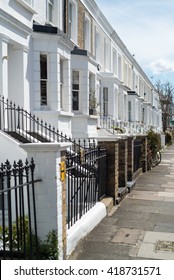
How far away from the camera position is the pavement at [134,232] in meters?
5.48

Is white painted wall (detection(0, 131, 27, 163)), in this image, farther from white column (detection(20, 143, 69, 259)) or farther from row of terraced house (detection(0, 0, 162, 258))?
white column (detection(20, 143, 69, 259))

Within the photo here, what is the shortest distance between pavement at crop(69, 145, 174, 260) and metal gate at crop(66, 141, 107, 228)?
0.47m

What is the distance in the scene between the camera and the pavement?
5.48 m

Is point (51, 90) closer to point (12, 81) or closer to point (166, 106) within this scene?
point (12, 81)

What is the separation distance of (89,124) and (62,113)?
2.52 m

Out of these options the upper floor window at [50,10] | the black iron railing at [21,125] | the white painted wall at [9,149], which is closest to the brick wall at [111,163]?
the black iron railing at [21,125]

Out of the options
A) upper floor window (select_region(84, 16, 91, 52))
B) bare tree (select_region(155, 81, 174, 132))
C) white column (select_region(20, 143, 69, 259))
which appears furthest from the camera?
bare tree (select_region(155, 81, 174, 132))

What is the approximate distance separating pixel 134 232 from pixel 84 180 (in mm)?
1378

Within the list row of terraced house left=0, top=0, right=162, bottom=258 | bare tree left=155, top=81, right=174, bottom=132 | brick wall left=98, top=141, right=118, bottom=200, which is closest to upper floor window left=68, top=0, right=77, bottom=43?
row of terraced house left=0, top=0, right=162, bottom=258

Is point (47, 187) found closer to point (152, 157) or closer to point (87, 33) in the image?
point (152, 157)

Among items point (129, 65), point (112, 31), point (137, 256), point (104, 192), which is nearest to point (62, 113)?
point (104, 192)

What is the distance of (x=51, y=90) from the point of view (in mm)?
11898

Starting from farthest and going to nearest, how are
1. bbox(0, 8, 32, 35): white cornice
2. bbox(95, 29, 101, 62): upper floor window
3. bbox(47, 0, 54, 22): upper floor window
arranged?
bbox(95, 29, 101, 62): upper floor window, bbox(47, 0, 54, 22): upper floor window, bbox(0, 8, 32, 35): white cornice

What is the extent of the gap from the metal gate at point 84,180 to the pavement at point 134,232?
47 cm
